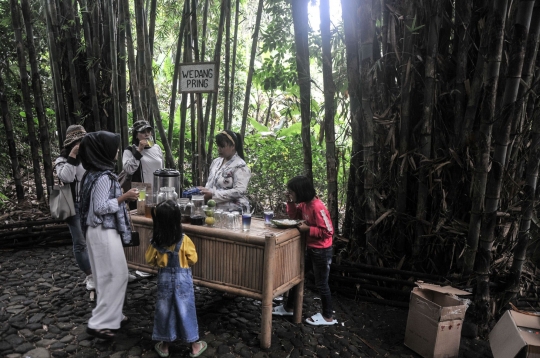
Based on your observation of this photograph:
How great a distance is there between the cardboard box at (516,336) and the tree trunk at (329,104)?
1.64 m

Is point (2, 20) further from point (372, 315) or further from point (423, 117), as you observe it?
point (372, 315)

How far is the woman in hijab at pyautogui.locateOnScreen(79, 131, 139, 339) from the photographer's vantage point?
2.48 metres

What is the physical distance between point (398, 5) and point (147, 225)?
2.60 meters

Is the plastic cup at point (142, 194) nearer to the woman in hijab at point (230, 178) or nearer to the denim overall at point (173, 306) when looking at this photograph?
the woman in hijab at point (230, 178)

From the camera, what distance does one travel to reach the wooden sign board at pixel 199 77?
3.45 m

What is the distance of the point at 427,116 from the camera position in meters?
3.06

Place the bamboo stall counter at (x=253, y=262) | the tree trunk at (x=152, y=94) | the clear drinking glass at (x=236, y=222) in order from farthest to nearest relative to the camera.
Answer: the tree trunk at (x=152, y=94)
the clear drinking glass at (x=236, y=222)
the bamboo stall counter at (x=253, y=262)

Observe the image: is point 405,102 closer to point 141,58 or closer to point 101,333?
point 141,58

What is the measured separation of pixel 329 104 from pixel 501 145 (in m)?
1.40

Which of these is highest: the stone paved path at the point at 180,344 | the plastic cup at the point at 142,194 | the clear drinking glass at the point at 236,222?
the plastic cup at the point at 142,194

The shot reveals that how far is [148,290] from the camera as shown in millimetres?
3393

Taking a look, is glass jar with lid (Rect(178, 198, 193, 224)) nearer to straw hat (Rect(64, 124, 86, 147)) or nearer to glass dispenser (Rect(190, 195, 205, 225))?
glass dispenser (Rect(190, 195, 205, 225))

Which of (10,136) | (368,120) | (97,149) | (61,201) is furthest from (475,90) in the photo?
(10,136)

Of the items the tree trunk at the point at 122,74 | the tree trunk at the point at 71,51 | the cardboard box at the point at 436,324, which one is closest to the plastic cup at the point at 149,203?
the tree trunk at the point at 122,74
